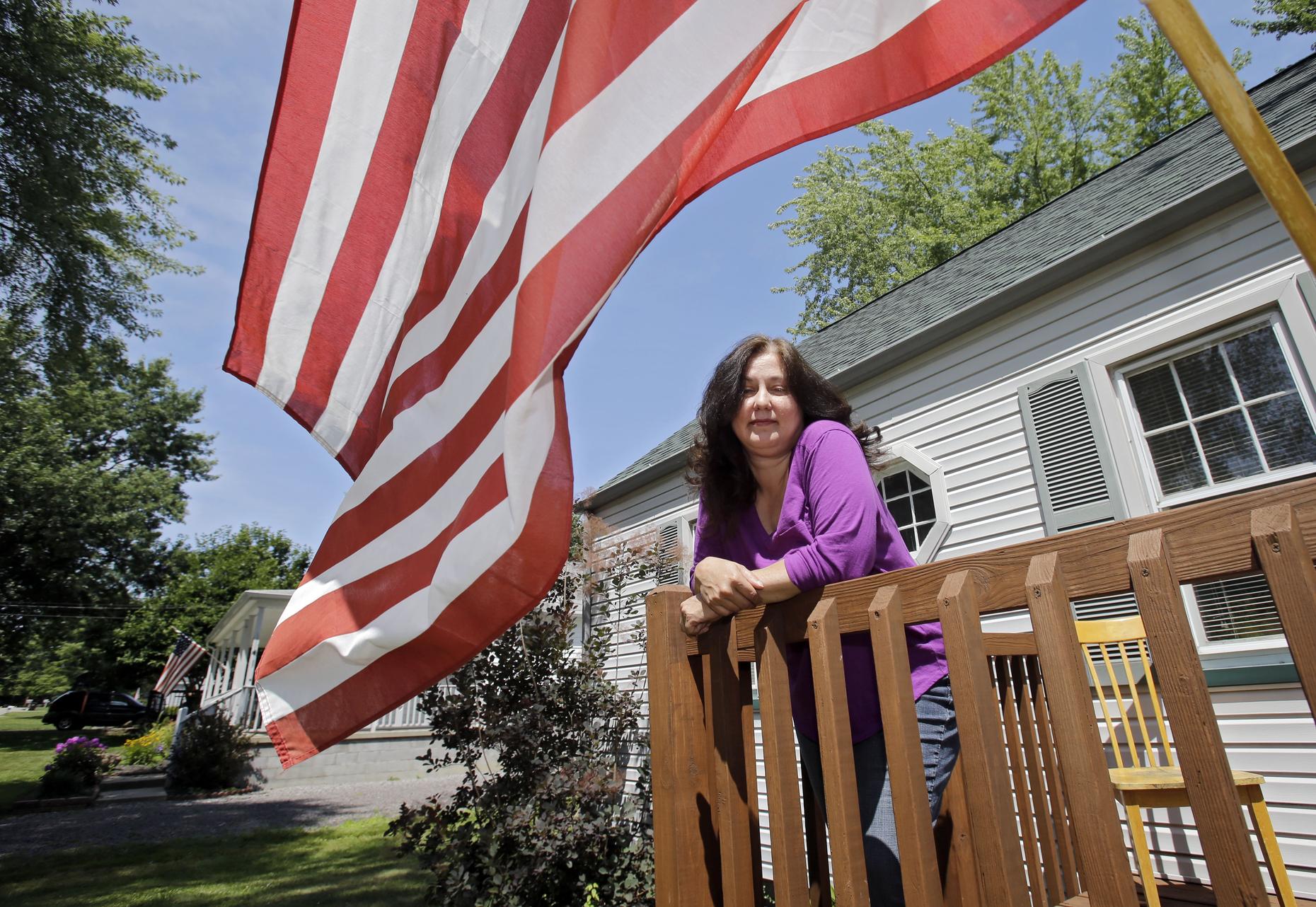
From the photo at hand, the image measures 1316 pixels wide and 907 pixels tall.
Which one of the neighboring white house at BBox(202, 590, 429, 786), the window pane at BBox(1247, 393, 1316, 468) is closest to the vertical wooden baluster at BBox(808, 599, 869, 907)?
the window pane at BBox(1247, 393, 1316, 468)

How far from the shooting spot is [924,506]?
638cm

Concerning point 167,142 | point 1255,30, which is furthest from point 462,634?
point 1255,30

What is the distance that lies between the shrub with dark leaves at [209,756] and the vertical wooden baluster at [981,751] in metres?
15.8

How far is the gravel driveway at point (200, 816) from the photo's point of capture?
9109mm

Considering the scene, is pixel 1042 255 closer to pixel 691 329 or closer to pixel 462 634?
pixel 691 329

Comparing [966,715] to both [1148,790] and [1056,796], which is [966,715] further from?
[1148,790]

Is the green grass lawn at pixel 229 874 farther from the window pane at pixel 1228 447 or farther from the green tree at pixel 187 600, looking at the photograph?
the green tree at pixel 187 600

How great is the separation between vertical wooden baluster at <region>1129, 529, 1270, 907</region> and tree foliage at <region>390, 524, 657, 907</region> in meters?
4.57

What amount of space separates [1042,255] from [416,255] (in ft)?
17.4

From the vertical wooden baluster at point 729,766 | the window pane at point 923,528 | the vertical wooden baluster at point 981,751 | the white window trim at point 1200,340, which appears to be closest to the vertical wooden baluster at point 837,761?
the vertical wooden baluster at point 981,751

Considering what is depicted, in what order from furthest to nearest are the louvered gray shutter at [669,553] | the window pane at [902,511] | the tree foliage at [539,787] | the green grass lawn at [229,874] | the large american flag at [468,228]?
1. the louvered gray shutter at [669,553]
2. the window pane at [902,511]
3. the green grass lawn at [229,874]
4. the tree foliage at [539,787]
5. the large american flag at [468,228]

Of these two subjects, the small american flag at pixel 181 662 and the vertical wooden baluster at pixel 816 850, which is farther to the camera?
the small american flag at pixel 181 662

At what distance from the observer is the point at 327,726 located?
1863mm

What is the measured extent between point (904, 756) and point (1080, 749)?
A: 0.35 meters
